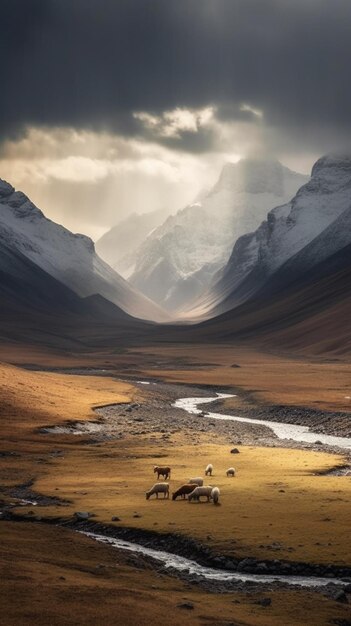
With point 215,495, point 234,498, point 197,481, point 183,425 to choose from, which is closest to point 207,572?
point 215,495

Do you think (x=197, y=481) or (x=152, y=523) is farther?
(x=197, y=481)

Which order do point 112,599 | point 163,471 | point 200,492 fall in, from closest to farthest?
1. point 112,599
2. point 200,492
3. point 163,471

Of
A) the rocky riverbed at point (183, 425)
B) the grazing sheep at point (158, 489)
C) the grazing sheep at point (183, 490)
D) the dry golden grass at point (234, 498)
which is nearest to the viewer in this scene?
the dry golden grass at point (234, 498)

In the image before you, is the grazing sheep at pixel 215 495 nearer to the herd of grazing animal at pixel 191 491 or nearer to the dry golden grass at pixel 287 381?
the herd of grazing animal at pixel 191 491

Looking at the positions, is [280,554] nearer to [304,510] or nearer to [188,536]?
[188,536]

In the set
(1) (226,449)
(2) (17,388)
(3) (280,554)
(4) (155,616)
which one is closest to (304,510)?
(3) (280,554)

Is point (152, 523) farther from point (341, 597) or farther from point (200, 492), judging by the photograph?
point (341, 597)

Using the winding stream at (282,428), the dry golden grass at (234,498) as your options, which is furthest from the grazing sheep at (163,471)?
the winding stream at (282,428)
